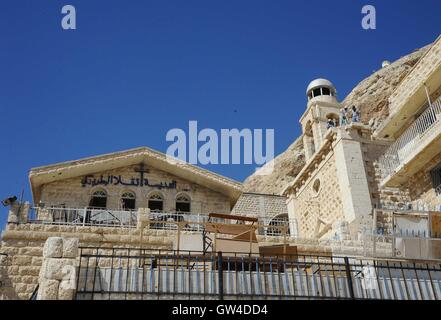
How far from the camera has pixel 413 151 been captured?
18.5m

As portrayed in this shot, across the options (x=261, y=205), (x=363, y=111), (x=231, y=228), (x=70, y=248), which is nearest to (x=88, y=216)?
(x=231, y=228)

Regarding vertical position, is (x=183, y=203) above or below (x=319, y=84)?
below

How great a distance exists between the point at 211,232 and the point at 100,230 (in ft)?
12.8

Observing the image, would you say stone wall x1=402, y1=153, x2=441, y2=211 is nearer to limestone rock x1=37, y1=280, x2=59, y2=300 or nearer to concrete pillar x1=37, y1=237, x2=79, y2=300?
concrete pillar x1=37, y1=237, x2=79, y2=300

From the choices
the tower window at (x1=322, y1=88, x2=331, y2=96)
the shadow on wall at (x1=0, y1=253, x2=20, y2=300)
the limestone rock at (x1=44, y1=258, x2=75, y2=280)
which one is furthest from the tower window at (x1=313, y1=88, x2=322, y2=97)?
the limestone rock at (x1=44, y1=258, x2=75, y2=280)

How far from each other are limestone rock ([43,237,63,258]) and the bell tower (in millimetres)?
19574

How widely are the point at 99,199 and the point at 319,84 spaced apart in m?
16.2

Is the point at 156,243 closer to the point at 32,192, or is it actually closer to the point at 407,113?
the point at 32,192

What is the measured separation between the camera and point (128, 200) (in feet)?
67.9

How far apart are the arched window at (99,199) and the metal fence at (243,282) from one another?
357 inches

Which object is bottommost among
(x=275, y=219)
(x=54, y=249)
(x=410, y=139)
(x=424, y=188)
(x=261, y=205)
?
(x=54, y=249)

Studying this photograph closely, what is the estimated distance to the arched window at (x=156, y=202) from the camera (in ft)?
68.3

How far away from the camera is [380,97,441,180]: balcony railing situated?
1792cm

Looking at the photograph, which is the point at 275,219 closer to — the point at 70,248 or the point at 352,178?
the point at 352,178
